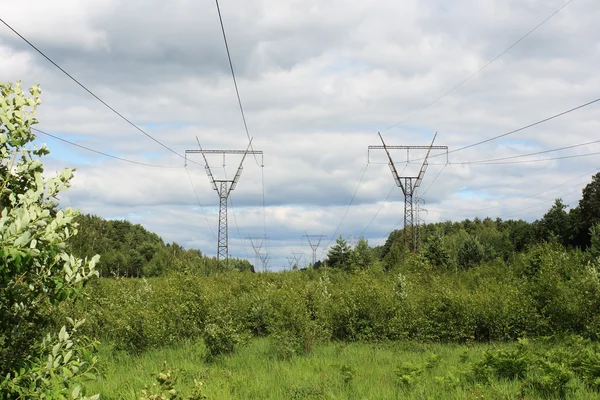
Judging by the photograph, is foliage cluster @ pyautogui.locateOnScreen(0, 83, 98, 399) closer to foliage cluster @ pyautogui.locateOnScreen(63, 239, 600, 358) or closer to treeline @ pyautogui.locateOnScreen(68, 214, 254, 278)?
foliage cluster @ pyautogui.locateOnScreen(63, 239, 600, 358)

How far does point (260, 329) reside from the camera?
82.8ft

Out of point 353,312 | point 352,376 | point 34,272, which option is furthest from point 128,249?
point 34,272

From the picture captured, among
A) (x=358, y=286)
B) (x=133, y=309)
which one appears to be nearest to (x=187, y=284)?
(x=133, y=309)

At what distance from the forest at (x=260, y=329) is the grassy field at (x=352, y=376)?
2.0 inches

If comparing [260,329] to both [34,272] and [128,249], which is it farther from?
[128,249]

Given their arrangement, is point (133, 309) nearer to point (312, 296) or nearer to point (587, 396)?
point (312, 296)

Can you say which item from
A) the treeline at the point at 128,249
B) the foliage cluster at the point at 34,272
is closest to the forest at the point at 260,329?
the foliage cluster at the point at 34,272

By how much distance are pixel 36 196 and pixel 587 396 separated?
11065 millimetres

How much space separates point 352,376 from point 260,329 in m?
12.4

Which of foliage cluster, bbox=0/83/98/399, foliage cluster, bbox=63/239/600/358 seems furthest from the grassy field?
foliage cluster, bbox=0/83/98/399

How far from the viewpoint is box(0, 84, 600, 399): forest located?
4.39 m

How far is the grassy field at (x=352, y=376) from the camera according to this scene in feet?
37.6

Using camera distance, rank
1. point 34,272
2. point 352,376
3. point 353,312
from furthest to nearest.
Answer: point 353,312 < point 352,376 < point 34,272

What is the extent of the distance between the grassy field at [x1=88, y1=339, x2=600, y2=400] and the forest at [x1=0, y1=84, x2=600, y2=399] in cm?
5
